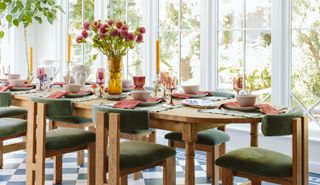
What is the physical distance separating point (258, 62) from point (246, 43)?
0.21 meters

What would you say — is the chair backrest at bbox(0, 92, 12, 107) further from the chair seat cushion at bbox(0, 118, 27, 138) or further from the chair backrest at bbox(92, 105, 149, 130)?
Result: the chair backrest at bbox(92, 105, 149, 130)

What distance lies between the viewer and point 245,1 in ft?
13.5

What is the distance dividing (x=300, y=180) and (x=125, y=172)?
92 cm

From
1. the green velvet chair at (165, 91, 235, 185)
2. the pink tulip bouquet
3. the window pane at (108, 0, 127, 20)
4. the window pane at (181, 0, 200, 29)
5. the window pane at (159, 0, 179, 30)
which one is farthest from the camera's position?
the window pane at (108, 0, 127, 20)

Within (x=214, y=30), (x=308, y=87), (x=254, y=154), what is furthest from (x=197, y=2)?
(x=254, y=154)

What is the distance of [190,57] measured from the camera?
460 centimetres

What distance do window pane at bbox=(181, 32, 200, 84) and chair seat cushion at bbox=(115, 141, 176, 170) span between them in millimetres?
1979

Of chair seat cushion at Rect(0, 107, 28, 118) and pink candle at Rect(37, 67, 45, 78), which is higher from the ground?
pink candle at Rect(37, 67, 45, 78)

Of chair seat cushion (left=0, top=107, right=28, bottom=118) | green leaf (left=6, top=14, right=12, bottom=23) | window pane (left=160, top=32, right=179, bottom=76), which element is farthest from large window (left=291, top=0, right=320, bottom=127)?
green leaf (left=6, top=14, right=12, bottom=23)

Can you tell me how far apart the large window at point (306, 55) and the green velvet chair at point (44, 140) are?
6.23 ft

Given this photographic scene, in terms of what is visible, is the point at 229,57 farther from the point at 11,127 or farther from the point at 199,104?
the point at 11,127

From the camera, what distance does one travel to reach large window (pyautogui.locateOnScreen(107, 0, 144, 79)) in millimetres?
5016

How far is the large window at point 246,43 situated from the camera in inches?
158

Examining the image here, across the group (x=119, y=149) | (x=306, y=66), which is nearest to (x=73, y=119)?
(x=119, y=149)
